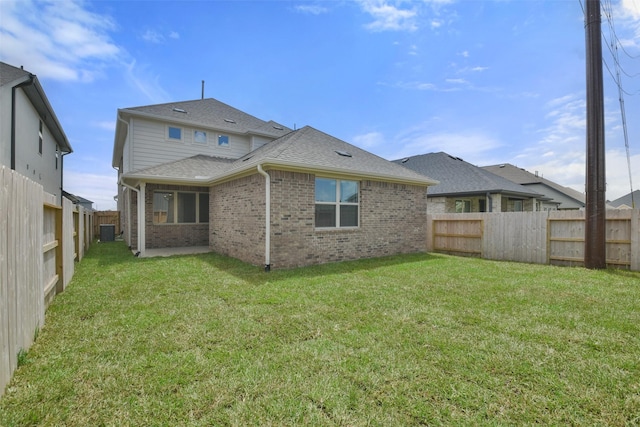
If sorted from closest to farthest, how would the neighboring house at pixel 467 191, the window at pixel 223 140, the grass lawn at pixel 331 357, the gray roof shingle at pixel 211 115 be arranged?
the grass lawn at pixel 331 357
the gray roof shingle at pixel 211 115
the window at pixel 223 140
the neighboring house at pixel 467 191

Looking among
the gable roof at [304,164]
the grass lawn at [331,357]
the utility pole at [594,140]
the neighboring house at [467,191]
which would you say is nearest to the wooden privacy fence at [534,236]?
the utility pole at [594,140]

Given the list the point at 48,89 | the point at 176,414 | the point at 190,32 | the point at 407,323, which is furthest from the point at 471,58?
the point at 48,89

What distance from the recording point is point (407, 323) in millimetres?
3936

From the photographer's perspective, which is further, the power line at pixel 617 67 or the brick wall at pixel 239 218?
the power line at pixel 617 67

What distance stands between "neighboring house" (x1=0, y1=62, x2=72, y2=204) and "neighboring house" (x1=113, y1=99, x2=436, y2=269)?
266 cm

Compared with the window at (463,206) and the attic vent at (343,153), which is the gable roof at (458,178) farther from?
the attic vent at (343,153)

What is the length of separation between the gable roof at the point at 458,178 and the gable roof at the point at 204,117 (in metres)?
9.81

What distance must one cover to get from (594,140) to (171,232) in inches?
579

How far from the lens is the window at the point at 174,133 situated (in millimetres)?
13373

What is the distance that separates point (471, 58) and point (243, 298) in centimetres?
1129

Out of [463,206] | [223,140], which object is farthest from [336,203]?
[463,206]

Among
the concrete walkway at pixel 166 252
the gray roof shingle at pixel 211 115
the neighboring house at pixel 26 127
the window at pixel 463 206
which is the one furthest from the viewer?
the window at pixel 463 206

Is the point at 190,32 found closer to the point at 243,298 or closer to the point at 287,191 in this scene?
the point at 287,191

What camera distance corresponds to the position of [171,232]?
460 inches
